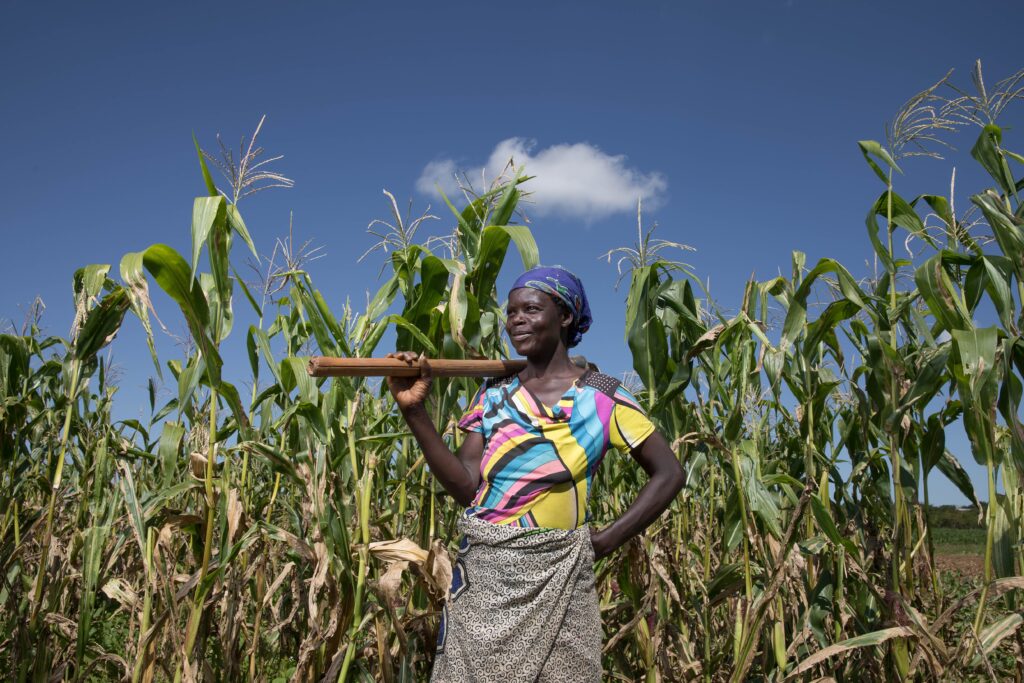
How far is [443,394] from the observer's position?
2.93 m

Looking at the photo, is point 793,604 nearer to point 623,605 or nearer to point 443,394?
point 623,605

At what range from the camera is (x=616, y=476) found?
11.9 feet

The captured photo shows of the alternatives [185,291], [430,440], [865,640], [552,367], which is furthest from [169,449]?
[865,640]

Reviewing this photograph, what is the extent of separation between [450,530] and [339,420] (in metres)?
0.79

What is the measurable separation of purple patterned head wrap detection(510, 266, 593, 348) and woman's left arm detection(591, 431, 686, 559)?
47cm

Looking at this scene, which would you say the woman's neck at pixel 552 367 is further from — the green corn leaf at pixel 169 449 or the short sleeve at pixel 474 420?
the green corn leaf at pixel 169 449

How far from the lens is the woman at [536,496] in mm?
2072

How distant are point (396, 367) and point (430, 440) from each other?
26 centimetres

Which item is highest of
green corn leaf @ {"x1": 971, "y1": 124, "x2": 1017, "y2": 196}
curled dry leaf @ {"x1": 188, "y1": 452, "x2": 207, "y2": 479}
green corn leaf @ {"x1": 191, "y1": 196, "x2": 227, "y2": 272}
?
green corn leaf @ {"x1": 971, "y1": 124, "x2": 1017, "y2": 196}

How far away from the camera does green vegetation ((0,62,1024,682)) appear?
2.63 metres

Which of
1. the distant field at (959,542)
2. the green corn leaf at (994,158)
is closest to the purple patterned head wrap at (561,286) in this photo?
the green corn leaf at (994,158)

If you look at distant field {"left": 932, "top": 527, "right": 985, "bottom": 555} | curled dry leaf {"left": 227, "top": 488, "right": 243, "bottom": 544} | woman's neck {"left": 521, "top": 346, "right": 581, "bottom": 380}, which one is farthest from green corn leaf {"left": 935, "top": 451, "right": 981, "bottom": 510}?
distant field {"left": 932, "top": 527, "right": 985, "bottom": 555}

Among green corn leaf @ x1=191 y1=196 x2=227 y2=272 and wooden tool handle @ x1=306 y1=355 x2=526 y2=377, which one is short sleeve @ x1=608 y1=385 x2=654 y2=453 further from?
green corn leaf @ x1=191 y1=196 x2=227 y2=272

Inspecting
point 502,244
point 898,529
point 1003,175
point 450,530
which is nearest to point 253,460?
point 450,530
